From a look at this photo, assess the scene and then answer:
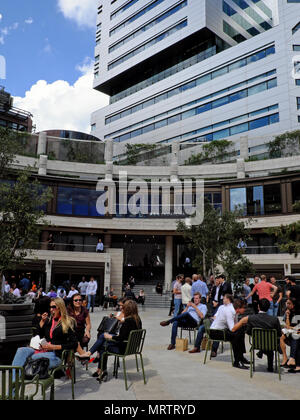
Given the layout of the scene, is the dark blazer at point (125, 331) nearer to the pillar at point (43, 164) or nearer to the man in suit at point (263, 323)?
the man in suit at point (263, 323)

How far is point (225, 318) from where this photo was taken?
8242 mm

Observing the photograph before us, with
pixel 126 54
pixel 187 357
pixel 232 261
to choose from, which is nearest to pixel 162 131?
pixel 126 54

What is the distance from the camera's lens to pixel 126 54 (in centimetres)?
6444

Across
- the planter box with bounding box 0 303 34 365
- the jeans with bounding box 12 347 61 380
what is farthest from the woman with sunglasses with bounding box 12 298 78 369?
the planter box with bounding box 0 303 34 365

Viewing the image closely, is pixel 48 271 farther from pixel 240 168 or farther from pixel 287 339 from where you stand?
pixel 287 339

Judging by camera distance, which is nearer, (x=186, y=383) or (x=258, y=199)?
(x=186, y=383)

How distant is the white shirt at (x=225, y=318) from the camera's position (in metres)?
8.16

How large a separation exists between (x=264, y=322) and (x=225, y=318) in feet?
3.63

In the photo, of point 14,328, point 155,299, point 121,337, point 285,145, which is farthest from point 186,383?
point 285,145

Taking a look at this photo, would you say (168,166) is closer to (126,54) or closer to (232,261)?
(232,261)

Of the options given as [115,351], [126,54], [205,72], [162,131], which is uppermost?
[126,54]

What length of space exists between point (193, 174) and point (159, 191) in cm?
421

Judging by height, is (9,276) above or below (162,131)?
below

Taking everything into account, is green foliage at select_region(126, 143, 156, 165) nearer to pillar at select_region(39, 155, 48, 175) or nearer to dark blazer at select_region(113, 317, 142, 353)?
pillar at select_region(39, 155, 48, 175)
